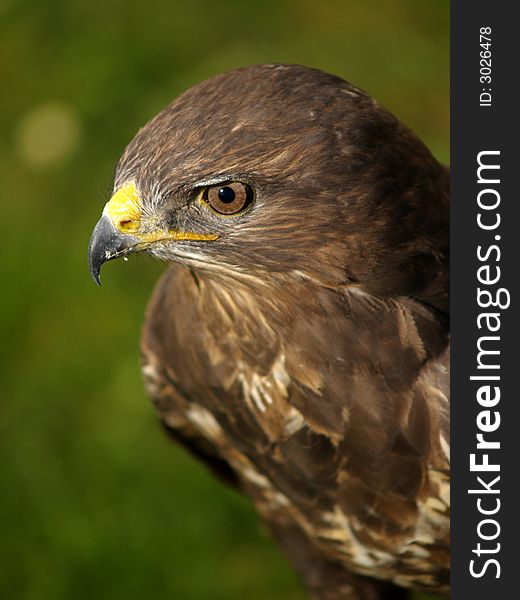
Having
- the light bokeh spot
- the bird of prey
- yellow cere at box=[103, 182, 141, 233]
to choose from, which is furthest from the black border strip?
the light bokeh spot

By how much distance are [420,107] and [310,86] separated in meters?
3.19

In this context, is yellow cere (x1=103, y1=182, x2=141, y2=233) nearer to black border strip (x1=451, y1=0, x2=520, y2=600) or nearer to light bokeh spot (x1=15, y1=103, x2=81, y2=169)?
black border strip (x1=451, y1=0, x2=520, y2=600)

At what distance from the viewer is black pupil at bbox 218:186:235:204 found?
2322 mm

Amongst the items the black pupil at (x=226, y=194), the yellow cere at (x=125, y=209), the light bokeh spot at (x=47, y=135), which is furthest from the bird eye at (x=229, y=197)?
the light bokeh spot at (x=47, y=135)

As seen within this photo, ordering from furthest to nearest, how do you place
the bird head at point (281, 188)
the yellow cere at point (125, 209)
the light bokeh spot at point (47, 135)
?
the light bokeh spot at point (47, 135) → the yellow cere at point (125, 209) → the bird head at point (281, 188)

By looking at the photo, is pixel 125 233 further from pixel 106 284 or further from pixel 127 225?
pixel 106 284

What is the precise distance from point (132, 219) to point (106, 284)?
2.35m

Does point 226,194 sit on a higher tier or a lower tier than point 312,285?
higher

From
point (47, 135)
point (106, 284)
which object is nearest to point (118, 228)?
point (106, 284)

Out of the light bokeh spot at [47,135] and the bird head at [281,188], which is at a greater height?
the light bokeh spot at [47,135]

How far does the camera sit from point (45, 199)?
5.14m

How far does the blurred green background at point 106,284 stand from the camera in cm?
401

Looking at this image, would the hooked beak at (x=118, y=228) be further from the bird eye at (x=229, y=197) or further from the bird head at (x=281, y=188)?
the bird eye at (x=229, y=197)

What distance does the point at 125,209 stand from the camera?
242cm
